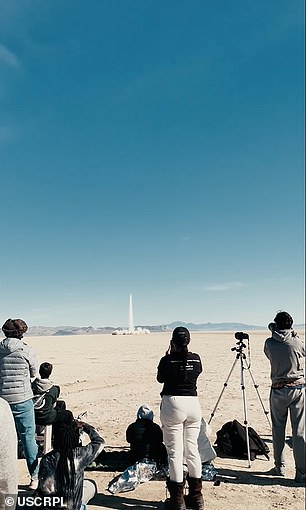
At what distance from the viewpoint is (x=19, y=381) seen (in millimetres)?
5566

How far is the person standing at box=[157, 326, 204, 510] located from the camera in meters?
5.03

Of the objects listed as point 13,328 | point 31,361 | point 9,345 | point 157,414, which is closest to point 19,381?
point 31,361

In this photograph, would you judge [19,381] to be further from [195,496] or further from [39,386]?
[195,496]

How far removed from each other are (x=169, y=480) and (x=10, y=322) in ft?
8.87

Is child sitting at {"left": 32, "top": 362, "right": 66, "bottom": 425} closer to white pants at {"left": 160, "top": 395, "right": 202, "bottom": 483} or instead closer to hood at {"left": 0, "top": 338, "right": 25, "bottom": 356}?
hood at {"left": 0, "top": 338, "right": 25, "bottom": 356}

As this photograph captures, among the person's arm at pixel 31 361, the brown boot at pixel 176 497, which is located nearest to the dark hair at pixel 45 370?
the person's arm at pixel 31 361

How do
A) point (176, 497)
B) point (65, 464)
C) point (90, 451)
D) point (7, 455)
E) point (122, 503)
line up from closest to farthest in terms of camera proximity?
point (7, 455), point (65, 464), point (90, 451), point (176, 497), point (122, 503)

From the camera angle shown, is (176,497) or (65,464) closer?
(65,464)

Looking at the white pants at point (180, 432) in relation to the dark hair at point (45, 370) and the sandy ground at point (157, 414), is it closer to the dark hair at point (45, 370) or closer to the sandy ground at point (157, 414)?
the sandy ground at point (157, 414)

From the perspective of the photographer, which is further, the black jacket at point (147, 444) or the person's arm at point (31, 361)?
the black jacket at point (147, 444)

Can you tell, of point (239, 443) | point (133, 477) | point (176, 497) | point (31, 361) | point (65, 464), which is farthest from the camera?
point (239, 443)

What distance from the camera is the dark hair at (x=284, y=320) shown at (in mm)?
6105

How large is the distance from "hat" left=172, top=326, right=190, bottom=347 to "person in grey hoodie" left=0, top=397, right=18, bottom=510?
2334 millimetres

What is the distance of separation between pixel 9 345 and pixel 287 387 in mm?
3711
